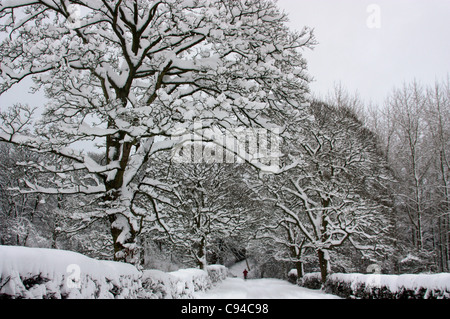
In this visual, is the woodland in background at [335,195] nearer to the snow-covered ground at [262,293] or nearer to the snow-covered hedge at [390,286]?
the snow-covered ground at [262,293]

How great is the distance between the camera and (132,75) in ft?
23.9

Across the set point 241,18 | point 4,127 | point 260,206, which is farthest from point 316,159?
point 4,127

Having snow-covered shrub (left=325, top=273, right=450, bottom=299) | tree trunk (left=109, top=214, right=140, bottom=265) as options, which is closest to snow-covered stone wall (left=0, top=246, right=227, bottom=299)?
tree trunk (left=109, top=214, right=140, bottom=265)

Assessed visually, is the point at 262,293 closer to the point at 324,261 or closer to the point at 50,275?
the point at 324,261

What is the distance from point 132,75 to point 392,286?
8.56 metres

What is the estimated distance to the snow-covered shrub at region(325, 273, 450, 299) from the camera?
252 inches

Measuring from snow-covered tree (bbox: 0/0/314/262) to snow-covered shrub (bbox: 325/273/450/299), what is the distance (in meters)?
4.34

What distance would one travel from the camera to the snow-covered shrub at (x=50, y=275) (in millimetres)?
3127

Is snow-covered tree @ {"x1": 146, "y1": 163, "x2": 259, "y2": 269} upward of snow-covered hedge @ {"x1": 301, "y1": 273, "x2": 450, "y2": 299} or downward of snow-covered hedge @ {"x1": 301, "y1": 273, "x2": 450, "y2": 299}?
upward

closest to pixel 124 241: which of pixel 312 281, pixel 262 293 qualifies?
pixel 262 293

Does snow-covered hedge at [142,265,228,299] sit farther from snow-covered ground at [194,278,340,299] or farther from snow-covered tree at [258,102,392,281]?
snow-covered tree at [258,102,392,281]
